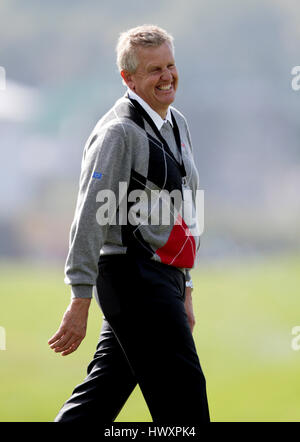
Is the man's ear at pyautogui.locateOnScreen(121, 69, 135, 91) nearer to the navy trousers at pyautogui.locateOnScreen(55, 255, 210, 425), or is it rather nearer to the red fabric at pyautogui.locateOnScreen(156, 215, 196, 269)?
the red fabric at pyautogui.locateOnScreen(156, 215, 196, 269)

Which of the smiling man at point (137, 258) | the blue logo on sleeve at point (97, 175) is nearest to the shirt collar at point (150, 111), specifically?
the smiling man at point (137, 258)

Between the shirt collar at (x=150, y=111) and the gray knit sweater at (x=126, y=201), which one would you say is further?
the shirt collar at (x=150, y=111)

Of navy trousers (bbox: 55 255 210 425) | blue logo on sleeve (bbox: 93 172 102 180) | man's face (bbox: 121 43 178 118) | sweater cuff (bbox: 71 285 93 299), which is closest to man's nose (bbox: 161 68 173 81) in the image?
man's face (bbox: 121 43 178 118)

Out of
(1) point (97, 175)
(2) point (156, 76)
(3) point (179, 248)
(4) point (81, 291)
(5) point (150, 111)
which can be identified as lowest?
(4) point (81, 291)

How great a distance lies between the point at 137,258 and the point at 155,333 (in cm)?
24

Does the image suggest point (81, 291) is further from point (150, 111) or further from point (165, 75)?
point (165, 75)

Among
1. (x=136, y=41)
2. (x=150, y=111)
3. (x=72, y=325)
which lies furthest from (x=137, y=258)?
(x=136, y=41)

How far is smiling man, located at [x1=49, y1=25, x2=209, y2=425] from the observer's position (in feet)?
7.06

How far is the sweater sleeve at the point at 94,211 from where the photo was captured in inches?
84.7

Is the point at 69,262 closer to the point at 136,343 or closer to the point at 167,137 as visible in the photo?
the point at 136,343

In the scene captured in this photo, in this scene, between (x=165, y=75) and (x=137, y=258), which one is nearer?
(x=137, y=258)

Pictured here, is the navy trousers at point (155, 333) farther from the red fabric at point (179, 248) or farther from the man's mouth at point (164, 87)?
the man's mouth at point (164, 87)

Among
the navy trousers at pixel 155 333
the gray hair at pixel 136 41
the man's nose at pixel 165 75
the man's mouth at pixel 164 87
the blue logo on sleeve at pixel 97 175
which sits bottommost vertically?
the navy trousers at pixel 155 333

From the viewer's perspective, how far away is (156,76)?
7.62ft
